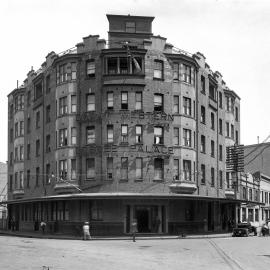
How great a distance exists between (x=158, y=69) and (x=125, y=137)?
7070 millimetres

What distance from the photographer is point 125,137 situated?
51688 millimetres

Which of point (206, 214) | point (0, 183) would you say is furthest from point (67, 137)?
point (0, 183)

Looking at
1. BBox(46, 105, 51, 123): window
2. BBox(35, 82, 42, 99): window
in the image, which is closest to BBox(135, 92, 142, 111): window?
BBox(46, 105, 51, 123): window

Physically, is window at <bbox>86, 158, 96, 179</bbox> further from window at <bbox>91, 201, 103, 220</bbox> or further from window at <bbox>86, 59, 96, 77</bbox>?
window at <bbox>86, 59, 96, 77</bbox>

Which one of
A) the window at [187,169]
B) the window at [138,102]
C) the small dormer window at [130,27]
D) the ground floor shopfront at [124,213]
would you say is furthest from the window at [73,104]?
the window at [187,169]

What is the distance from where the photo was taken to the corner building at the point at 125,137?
5131 cm

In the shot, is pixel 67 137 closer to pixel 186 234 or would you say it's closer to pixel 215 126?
pixel 186 234

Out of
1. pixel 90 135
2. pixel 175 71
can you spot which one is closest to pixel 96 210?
pixel 90 135

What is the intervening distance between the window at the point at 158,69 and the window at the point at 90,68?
5.60m

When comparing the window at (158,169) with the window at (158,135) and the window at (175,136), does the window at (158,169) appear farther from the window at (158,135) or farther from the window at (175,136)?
the window at (175,136)

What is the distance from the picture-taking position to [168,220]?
170ft

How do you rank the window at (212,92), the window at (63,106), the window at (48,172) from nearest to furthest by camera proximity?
the window at (63,106), the window at (48,172), the window at (212,92)

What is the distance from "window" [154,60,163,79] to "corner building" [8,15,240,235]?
92mm

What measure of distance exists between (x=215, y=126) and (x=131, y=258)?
39.4 meters
